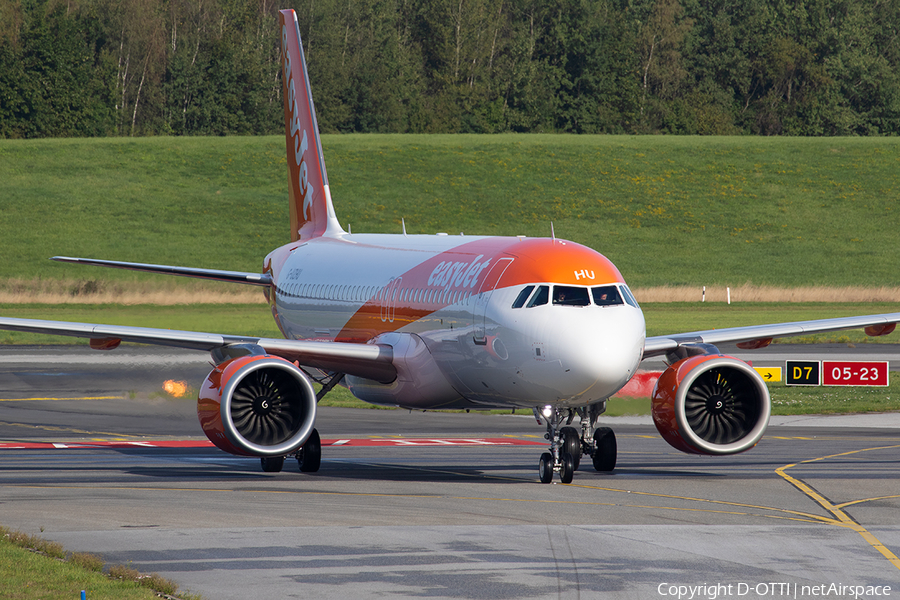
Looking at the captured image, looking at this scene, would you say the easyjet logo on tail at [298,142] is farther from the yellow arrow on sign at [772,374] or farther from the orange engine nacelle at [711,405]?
the orange engine nacelle at [711,405]

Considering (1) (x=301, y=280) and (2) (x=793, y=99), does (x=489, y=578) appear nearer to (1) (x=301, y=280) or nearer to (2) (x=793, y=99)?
(1) (x=301, y=280)

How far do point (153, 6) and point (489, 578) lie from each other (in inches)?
5163

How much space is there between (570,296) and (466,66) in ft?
423

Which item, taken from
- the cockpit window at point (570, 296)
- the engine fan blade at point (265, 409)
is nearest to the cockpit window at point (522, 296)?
the cockpit window at point (570, 296)

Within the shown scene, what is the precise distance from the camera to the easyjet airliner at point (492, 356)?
763 inches

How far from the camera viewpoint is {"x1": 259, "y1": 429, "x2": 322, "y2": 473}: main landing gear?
22156 millimetres

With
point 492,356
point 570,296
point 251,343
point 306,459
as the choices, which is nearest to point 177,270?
point 251,343

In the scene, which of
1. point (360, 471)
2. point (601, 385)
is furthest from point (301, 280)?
Result: point (601, 385)

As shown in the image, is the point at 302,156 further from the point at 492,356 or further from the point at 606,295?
the point at 606,295

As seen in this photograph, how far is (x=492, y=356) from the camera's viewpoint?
2023cm

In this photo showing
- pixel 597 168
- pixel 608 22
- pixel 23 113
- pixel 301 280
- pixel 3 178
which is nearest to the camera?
pixel 301 280

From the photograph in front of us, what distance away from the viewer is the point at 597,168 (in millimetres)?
109375

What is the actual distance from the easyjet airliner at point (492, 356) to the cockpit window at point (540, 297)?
0.07ft

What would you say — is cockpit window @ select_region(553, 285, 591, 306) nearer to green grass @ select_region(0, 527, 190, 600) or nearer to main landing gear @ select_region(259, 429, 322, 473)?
main landing gear @ select_region(259, 429, 322, 473)
